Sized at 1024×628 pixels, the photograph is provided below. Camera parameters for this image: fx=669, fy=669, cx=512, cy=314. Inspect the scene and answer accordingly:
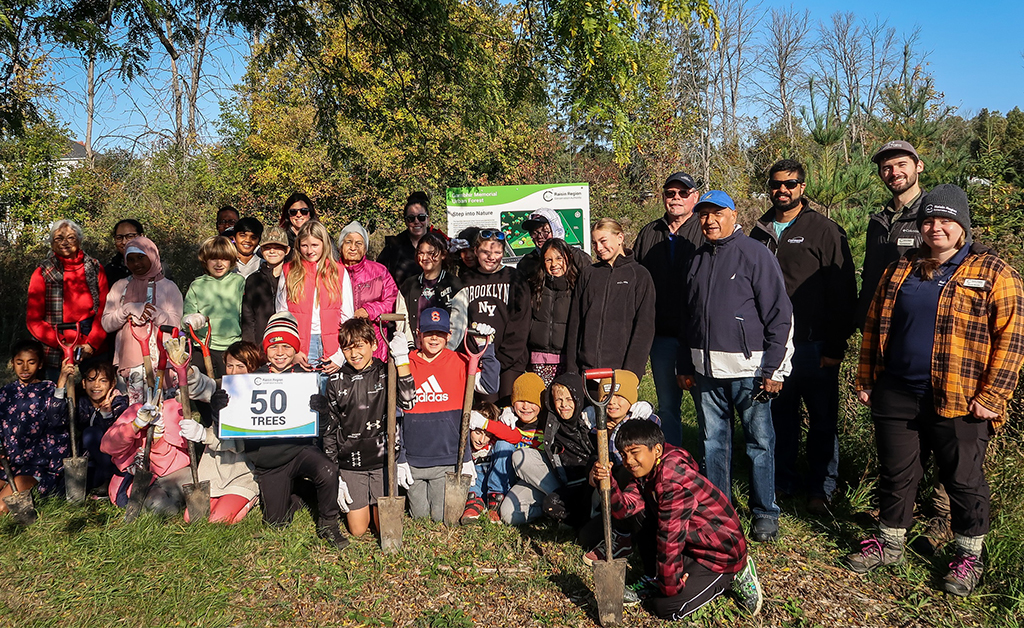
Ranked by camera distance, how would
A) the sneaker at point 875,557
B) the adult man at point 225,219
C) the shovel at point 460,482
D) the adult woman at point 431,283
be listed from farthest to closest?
the adult man at point 225,219 → the adult woman at point 431,283 → the shovel at point 460,482 → the sneaker at point 875,557

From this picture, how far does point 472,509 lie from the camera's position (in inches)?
196

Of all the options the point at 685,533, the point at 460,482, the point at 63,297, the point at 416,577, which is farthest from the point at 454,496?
the point at 63,297

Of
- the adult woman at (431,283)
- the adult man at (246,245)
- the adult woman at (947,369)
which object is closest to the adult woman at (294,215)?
the adult man at (246,245)

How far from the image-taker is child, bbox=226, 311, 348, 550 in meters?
4.64

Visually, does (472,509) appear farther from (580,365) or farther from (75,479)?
(75,479)

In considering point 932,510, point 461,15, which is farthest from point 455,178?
point 932,510

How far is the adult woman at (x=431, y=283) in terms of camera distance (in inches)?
219

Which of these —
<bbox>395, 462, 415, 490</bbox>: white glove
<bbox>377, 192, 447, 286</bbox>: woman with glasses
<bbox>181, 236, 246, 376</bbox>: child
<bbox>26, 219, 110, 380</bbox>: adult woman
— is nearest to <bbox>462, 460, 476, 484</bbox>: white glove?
<bbox>395, 462, 415, 490</bbox>: white glove

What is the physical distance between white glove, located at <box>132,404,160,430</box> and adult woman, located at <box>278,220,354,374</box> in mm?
1099

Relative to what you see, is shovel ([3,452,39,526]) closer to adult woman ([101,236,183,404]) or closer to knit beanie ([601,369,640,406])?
adult woman ([101,236,183,404])

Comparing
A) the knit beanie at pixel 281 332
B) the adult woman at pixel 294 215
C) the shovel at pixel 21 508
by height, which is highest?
the adult woman at pixel 294 215

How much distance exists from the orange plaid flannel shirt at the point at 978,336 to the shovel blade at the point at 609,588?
202 centimetres

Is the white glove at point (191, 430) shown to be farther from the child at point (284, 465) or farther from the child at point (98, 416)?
the child at point (98, 416)

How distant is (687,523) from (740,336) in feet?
4.30
